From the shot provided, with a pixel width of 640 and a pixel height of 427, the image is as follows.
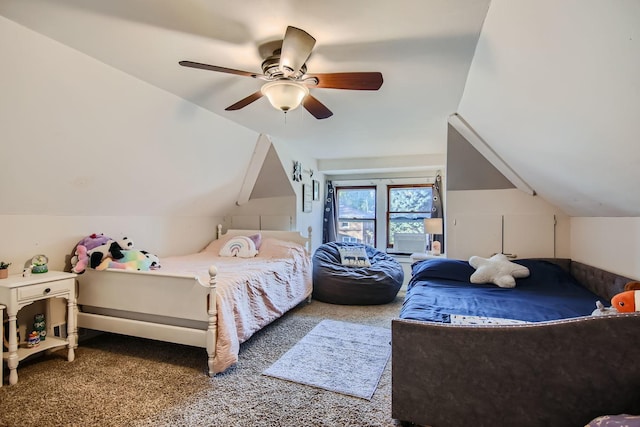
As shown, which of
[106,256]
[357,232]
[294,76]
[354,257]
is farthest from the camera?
[357,232]

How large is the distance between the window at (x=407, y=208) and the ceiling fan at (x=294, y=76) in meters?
3.86

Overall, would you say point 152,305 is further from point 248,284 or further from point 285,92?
point 285,92

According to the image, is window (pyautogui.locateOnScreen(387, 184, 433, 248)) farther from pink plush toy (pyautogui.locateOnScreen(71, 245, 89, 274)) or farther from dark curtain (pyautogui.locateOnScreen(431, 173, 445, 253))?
pink plush toy (pyautogui.locateOnScreen(71, 245, 89, 274))

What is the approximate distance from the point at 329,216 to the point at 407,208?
1387 millimetres

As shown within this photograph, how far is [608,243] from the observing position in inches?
105

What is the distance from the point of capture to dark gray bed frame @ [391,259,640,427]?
54.0 inches

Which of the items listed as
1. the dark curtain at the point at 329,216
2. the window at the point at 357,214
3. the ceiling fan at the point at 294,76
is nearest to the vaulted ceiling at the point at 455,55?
the ceiling fan at the point at 294,76

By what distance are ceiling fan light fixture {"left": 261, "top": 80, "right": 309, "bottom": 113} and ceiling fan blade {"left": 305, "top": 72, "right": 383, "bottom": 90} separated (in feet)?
0.45

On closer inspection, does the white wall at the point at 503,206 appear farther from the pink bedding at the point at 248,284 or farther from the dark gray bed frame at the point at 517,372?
the dark gray bed frame at the point at 517,372

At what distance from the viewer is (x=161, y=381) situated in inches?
87.0

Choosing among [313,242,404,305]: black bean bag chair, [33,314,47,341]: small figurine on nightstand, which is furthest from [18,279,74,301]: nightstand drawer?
[313,242,404,305]: black bean bag chair

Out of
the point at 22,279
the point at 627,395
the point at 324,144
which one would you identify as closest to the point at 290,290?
the point at 324,144

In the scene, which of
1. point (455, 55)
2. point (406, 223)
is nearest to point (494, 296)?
point (455, 55)

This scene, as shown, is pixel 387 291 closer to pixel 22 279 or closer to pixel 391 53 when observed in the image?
pixel 391 53
